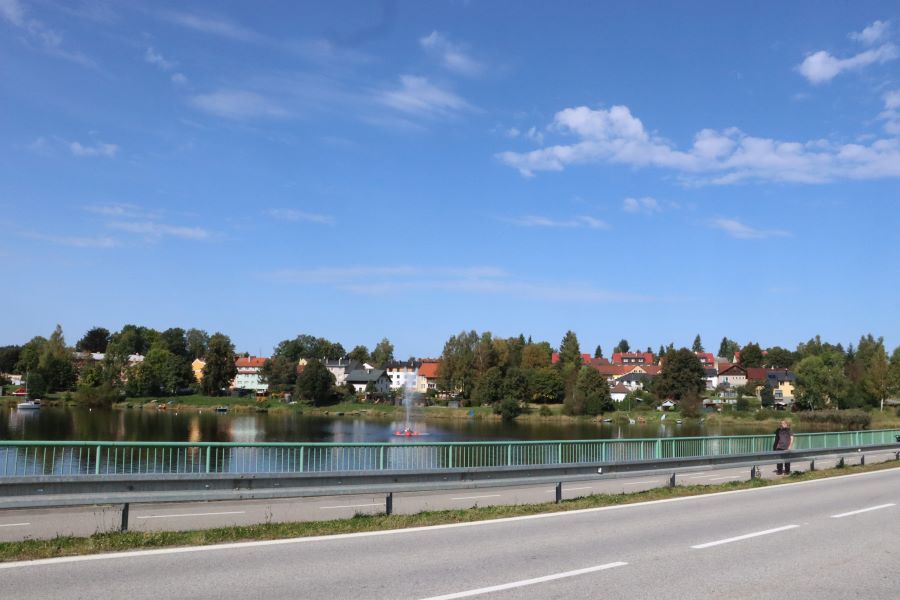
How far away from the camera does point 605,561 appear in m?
8.90

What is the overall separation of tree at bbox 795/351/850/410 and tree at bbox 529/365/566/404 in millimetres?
35845

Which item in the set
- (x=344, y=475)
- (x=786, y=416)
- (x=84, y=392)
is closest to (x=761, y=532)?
(x=344, y=475)

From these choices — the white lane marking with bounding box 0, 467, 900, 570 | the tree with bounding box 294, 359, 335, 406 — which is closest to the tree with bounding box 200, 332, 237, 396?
the tree with bounding box 294, 359, 335, 406

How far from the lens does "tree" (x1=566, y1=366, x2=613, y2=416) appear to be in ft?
354

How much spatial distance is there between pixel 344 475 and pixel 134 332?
646 ft

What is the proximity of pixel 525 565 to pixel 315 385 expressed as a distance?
11836 centimetres

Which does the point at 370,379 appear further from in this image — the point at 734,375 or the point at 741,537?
the point at 741,537

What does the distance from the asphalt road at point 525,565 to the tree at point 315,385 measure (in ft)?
376

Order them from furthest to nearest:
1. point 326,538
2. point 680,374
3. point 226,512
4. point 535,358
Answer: point 535,358, point 680,374, point 226,512, point 326,538

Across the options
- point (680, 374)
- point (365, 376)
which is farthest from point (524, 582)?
point (365, 376)

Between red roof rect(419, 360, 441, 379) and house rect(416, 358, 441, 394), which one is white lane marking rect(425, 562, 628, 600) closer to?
house rect(416, 358, 441, 394)

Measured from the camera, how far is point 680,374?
386 ft

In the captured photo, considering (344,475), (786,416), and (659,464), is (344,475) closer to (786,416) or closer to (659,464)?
(659,464)

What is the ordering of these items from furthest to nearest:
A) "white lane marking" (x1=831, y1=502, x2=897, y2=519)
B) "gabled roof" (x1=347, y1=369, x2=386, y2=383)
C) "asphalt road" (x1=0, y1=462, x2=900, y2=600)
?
1. "gabled roof" (x1=347, y1=369, x2=386, y2=383)
2. "white lane marking" (x1=831, y1=502, x2=897, y2=519)
3. "asphalt road" (x1=0, y1=462, x2=900, y2=600)
